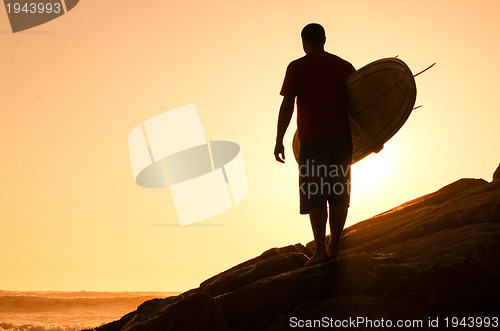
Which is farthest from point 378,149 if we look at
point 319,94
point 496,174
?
point 496,174

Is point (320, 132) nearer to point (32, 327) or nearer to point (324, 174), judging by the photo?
point (324, 174)

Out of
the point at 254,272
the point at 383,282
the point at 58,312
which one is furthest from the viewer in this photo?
the point at 58,312

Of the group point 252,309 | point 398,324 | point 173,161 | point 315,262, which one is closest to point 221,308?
point 252,309

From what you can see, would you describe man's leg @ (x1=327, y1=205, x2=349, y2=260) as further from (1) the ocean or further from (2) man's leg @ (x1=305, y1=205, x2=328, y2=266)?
(1) the ocean

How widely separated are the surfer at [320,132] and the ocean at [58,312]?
109ft

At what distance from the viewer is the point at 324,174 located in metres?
5.62

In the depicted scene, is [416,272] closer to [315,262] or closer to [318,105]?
[315,262]

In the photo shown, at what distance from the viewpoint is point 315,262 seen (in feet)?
19.4

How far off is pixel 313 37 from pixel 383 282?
312cm

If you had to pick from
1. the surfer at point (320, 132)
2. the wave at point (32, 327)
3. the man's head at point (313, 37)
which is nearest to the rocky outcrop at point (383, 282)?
the surfer at point (320, 132)

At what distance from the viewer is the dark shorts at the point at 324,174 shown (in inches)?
221

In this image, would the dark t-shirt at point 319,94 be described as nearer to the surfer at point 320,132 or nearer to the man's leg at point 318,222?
the surfer at point 320,132

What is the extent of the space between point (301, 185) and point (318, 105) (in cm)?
101

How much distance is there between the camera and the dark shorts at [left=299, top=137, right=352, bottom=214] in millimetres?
5602
